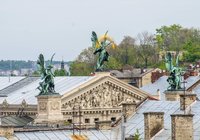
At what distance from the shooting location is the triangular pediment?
113 m

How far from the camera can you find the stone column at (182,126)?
62.7 meters

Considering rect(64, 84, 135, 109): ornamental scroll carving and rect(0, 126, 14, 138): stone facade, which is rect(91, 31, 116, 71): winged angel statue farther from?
rect(0, 126, 14, 138): stone facade

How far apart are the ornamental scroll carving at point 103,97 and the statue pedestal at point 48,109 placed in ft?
25.9

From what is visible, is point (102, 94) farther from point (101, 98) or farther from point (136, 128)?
point (136, 128)

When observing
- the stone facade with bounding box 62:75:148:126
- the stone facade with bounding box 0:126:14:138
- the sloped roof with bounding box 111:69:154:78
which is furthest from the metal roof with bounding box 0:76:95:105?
the sloped roof with bounding box 111:69:154:78

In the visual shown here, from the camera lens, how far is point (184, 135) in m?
63.3

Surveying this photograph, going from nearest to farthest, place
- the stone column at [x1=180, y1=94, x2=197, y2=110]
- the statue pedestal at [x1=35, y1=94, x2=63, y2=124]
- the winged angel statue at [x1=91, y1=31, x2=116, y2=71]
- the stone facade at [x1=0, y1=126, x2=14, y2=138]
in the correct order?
1. the stone facade at [x1=0, y1=126, x2=14, y2=138]
2. the stone column at [x1=180, y1=94, x2=197, y2=110]
3. the statue pedestal at [x1=35, y1=94, x2=63, y2=124]
4. the winged angel statue at [x1=91, y1=31, x2=116, y2=71]

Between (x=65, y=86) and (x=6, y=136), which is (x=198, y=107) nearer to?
(x=6, y=136)

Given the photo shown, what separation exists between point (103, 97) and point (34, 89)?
22.4 feet

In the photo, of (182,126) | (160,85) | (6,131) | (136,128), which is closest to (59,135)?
(6,131)

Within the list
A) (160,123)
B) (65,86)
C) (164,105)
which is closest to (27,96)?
(65,86)

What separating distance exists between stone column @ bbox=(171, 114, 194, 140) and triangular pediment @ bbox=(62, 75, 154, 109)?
47.8 metres

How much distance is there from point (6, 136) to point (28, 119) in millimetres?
39773

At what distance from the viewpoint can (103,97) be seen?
116250 mm
